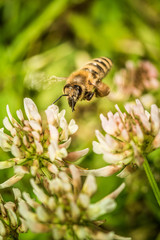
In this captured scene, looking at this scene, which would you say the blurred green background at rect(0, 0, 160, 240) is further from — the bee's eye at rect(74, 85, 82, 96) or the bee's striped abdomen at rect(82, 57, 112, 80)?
the bee's eye at rect(74, 85, 82, 96)

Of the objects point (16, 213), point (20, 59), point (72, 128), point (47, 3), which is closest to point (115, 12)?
point (47, 3)

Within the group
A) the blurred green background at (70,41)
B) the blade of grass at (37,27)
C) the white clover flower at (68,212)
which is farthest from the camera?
the blade of grass at (37,27)

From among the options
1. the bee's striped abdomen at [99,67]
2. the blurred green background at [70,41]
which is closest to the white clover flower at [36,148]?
the bee's striped abdomen at [99,67]

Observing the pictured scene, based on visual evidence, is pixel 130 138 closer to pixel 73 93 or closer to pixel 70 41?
pixel 73 93

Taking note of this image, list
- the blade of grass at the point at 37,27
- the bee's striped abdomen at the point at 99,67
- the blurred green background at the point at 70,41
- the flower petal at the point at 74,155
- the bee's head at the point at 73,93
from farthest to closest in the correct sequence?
the blade of grass at the point at 37,27 < the blurred green background at the point at 70,41 < the bee's striped abdomen at the point at 99,67 < the bee's head at the point at 73,93 < the flower petal at the point at 74,155

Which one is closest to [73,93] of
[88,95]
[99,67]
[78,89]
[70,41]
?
[78,89]

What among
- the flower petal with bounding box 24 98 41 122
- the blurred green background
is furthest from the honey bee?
the blurred green background

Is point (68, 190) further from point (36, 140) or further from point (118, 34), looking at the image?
point (118, 34)

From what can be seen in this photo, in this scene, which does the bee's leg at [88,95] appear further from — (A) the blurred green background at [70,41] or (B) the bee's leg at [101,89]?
(A) the blurred green background at [70,41]
